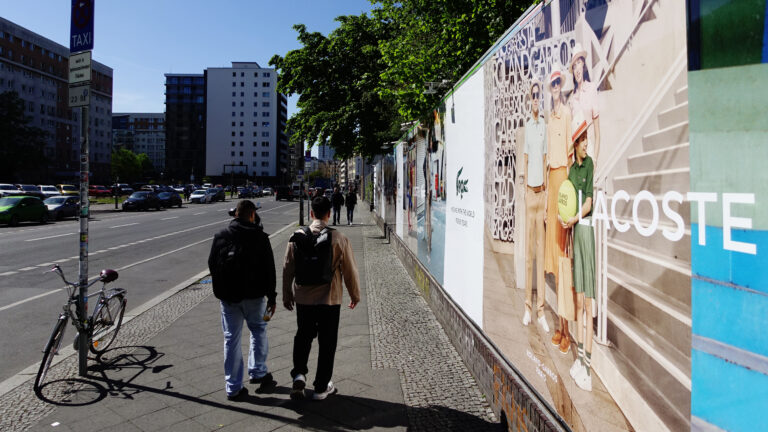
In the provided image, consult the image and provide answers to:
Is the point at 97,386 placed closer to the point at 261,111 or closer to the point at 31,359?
the point at 31,359

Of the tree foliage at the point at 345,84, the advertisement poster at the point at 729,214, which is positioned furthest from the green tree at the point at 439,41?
the advertisement poster at the point at 729,214

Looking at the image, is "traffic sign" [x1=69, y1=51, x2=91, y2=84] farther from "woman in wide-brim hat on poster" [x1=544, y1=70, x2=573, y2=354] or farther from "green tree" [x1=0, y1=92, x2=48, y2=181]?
"green tree" [x1=0, y1=92, x2=48, y2=181]

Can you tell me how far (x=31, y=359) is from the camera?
5.78m

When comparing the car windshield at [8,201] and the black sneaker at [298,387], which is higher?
the car windshield at [8,201]

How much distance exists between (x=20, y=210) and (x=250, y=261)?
82.8 ft

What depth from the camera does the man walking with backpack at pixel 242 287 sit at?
15.0 ft

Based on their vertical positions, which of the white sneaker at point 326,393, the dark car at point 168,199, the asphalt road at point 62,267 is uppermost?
the dark car at point 168,199

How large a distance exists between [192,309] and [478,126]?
5.43 meters

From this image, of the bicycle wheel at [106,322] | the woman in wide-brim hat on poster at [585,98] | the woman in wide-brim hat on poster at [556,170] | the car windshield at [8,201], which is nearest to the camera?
the woman in wide-brim hat on poster at [585,98]

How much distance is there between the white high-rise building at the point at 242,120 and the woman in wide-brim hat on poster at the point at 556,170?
5115 inches

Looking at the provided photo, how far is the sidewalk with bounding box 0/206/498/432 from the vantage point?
160 inches

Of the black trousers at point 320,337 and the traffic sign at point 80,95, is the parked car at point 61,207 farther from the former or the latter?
the black trousers at point 320,337

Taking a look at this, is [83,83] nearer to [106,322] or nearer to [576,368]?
[106,322]

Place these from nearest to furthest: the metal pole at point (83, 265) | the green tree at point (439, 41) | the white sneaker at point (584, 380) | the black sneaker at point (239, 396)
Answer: the white sneaker at point (584, 380), the black sneaker at point (239, 396), the metal pole at point (83, 265), the green tree at point (439, 41)
